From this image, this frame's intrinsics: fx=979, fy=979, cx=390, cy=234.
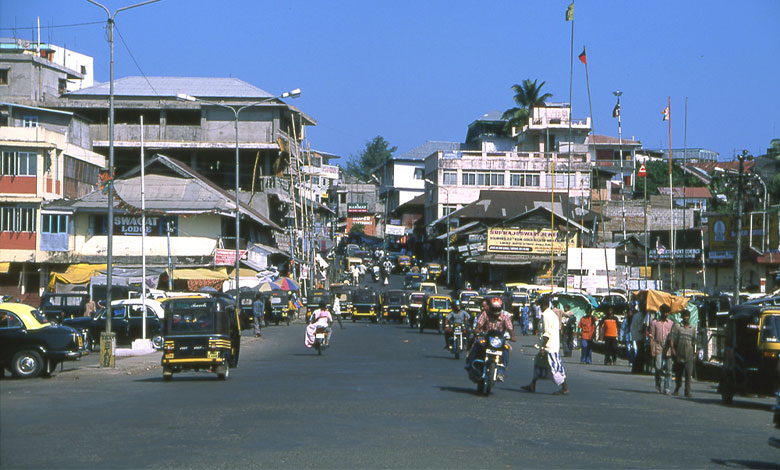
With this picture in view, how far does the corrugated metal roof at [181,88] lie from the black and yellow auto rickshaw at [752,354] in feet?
203

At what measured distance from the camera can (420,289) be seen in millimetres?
67250

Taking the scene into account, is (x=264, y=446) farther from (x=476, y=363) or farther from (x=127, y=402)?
(x=476, y=363)

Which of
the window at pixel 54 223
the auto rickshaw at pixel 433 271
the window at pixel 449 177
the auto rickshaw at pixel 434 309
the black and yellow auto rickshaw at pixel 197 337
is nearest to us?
the black and yellow auto rickshaw at pixel 197 337

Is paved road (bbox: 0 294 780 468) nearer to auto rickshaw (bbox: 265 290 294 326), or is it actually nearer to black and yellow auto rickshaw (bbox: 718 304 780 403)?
black and yellow auto rickshaw (bbox: 718 304 780 403)

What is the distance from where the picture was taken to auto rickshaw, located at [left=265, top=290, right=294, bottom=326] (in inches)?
2208

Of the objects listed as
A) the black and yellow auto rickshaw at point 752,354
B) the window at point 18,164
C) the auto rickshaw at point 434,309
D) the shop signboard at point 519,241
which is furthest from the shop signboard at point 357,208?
the black and yellow auto rickshaw at point 752,354

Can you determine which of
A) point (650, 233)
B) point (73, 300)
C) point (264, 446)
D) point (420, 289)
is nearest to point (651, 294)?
point (264, 446)

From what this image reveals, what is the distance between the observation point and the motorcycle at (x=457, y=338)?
100 ft

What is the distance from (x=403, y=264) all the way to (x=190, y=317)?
75786 mm

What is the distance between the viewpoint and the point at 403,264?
98.0 meters

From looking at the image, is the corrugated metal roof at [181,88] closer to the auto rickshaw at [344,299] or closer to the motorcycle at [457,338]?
the auto rickshaw at [344,299]

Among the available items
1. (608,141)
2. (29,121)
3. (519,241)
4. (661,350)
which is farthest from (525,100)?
(661,350)

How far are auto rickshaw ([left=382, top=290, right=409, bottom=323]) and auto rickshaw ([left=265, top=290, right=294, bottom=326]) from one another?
23.0 ft

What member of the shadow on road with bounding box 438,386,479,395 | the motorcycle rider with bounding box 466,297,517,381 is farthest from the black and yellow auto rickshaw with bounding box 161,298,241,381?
the motorcycle rider with bounding box 466,297,517,381
